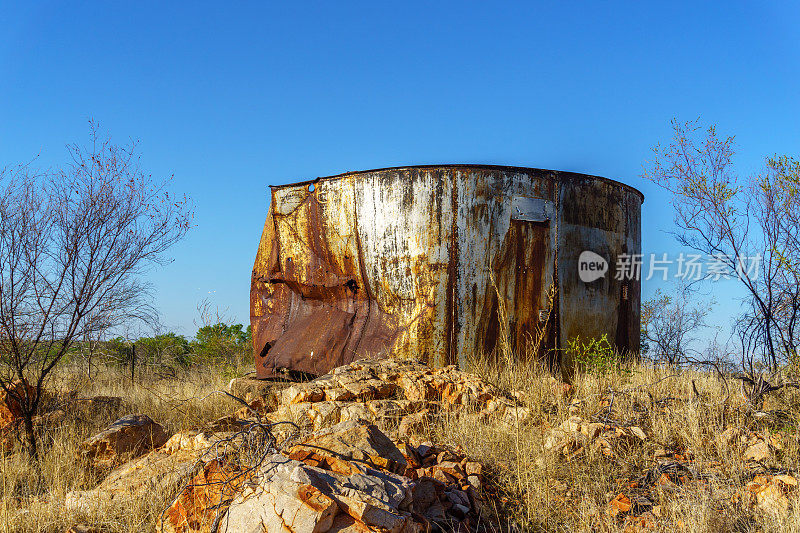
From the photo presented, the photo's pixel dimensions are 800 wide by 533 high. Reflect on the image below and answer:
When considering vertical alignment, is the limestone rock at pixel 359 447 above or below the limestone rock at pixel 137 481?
above

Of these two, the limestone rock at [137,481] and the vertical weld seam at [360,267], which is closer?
the limestone rock at [137,481]

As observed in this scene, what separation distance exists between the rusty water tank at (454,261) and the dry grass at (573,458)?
0.57 metres

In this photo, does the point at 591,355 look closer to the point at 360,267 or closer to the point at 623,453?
the point at 623,453

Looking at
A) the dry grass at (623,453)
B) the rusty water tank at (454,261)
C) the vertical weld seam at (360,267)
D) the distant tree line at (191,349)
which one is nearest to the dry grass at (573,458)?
the dry grass at (623,453)

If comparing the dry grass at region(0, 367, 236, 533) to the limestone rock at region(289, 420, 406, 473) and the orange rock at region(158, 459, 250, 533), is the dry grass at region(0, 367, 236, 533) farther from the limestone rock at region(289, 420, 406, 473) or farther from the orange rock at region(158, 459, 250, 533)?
the limestone rock at region(289, 420, 406, 473)

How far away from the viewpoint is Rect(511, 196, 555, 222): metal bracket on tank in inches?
241

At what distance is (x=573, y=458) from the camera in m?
3.83

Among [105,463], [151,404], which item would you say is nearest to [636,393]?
[105,463]

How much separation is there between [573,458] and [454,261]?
2641mm

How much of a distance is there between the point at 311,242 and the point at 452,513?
4.52m

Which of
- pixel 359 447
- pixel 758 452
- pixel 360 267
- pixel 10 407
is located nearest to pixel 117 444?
pixel 10 407

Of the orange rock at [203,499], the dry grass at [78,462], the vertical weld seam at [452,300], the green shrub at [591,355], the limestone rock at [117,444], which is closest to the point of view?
the orange rock at [203,499]

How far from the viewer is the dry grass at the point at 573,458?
10.2 feet

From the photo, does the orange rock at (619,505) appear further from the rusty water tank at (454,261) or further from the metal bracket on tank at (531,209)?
the metal bracket on tank at (531,209)
